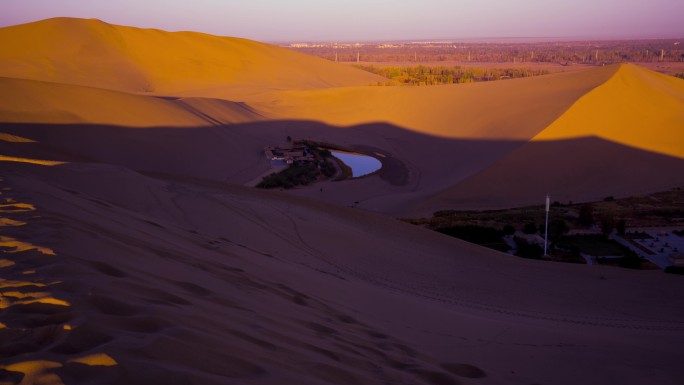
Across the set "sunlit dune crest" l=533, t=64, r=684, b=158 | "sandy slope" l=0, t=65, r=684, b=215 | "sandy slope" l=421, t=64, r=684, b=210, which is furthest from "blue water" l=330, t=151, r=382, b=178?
"sunlit dune crest" l=533, t=64, r=684, b=158

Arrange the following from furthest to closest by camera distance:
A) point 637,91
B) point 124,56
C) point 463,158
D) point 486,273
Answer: point 124,56 → point 637,91 → point 463,158 → point 486,273

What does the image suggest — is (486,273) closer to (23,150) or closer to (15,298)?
(15,298)

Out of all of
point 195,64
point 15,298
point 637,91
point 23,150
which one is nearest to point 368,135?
point 637,91

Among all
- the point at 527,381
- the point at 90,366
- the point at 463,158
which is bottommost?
the point at 463,158

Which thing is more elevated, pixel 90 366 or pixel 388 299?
pixel 90 366

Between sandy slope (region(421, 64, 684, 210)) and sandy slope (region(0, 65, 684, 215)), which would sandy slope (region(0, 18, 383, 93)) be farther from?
sandy slope (region(421, 64, 684, 210))

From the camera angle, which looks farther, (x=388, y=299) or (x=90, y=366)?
(x=388, y=299)

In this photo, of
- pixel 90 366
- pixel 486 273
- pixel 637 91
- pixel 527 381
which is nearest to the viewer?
pixel 90 366

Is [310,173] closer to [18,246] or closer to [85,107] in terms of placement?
[85,107]
